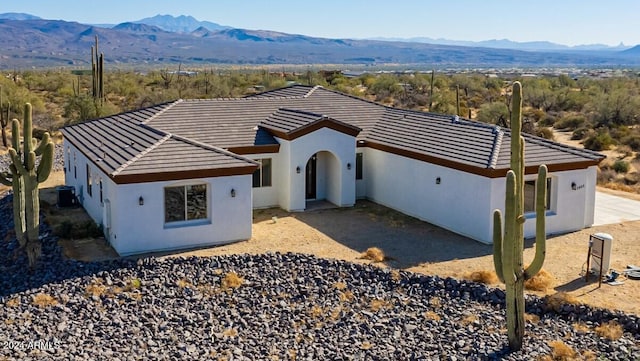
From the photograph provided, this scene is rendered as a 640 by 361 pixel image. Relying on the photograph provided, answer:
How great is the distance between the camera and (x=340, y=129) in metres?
25.1

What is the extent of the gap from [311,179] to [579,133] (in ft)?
86.4

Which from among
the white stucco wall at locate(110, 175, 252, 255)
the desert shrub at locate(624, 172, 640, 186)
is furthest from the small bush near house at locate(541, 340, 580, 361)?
the desert shrub at locate(624, 172, 640, 186)

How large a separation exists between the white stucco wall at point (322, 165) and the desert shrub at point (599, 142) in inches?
846

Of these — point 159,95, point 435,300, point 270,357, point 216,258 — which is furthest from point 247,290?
point 159,95

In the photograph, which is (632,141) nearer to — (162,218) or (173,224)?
(173,224)

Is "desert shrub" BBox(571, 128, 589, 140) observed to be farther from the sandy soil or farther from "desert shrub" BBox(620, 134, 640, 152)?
the sandy soil

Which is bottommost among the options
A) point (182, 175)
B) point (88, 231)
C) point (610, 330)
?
point (610, 330)

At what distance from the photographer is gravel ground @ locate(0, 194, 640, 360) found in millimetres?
13648

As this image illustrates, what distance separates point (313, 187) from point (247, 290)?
33.8 feet

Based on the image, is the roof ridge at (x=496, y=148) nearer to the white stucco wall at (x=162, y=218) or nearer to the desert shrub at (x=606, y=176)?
the white stucco wall at (x=162, y=218)

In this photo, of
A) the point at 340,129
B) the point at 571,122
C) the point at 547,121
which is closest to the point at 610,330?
the point at 340,129

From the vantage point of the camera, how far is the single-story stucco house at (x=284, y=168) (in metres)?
19.7

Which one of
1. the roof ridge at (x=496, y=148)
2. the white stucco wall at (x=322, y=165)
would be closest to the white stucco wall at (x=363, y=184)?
the white stucco wall at (x=322, y=165)

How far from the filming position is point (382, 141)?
26.0 m
